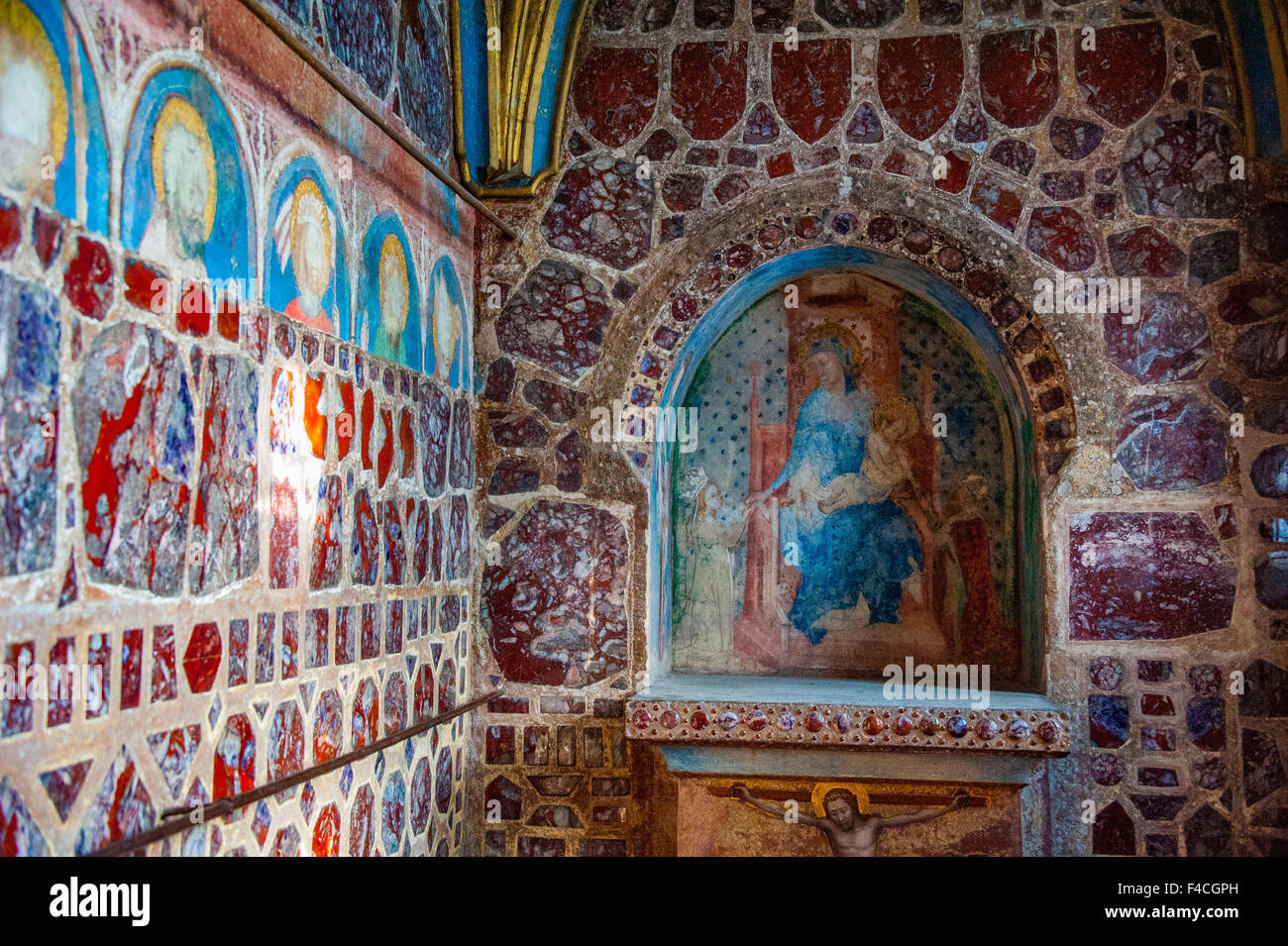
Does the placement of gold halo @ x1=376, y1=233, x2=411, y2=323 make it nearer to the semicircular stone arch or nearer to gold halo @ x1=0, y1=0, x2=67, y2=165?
the semicircular stone arch

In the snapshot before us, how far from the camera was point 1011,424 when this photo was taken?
17.2 feet

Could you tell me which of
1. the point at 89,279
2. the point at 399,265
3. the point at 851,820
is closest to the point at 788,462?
the point at 851,820

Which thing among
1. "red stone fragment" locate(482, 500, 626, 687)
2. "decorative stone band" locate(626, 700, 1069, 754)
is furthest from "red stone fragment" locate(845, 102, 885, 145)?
"decorative stone band" locate(626, 700, 1069, 754)

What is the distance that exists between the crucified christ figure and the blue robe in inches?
37.0

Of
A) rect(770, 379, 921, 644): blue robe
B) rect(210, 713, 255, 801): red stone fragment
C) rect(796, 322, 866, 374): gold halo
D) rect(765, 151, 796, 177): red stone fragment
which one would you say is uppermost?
rect(765, 151, 796, 177): red stone fragment

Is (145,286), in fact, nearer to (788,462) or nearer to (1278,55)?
(788,462)

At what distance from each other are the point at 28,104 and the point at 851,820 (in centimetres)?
377

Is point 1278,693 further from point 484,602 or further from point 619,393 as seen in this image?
point 484,602

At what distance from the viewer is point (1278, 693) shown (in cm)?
448

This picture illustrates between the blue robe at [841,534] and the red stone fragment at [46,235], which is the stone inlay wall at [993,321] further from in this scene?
the red stone fragment at [46,235]

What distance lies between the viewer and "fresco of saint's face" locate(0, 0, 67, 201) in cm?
212

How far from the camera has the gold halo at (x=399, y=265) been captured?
397 cm

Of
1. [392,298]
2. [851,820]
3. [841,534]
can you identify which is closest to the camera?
[392,298]

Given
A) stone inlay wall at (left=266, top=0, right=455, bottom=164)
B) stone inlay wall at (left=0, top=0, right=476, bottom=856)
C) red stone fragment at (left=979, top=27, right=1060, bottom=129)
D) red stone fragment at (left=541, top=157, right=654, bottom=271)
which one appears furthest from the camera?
red stone fragment at (left=541, top=157, right=654, bottom=271)
